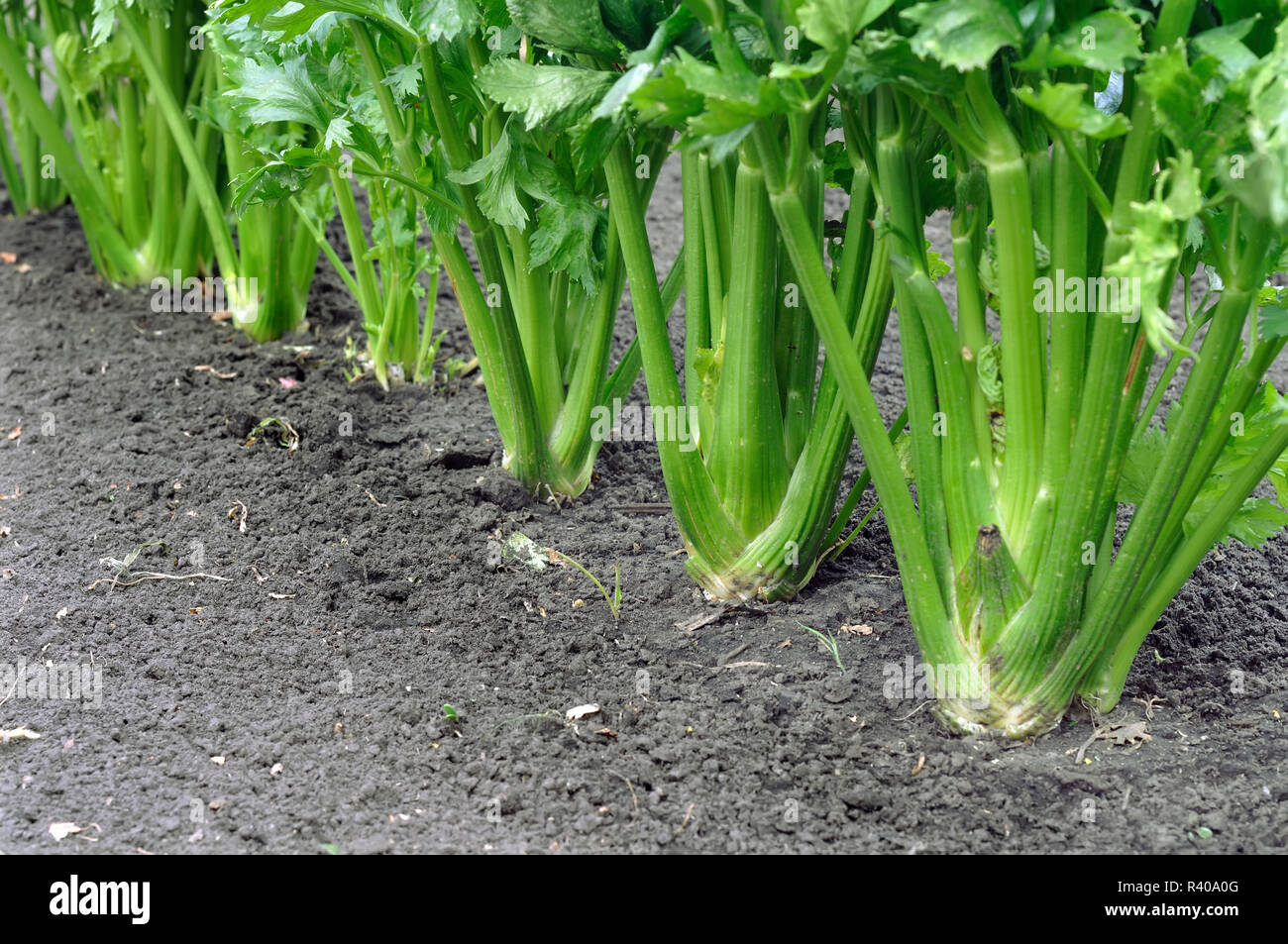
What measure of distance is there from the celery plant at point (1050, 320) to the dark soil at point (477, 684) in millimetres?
228

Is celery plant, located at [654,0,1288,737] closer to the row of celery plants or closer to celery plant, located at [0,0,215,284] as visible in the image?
the row of celery plants

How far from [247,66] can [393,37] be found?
0.49 metres

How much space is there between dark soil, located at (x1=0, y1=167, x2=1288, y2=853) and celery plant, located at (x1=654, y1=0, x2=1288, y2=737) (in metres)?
0.23

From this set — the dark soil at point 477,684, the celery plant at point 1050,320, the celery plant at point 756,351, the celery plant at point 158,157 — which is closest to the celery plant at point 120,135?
the celery plant at point 158,157

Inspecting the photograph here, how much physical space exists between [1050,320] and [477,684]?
131cm

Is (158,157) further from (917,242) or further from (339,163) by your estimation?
(917,242)

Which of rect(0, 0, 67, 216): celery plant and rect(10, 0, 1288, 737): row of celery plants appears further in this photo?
rect(0, 0, 67, 216): celery plant

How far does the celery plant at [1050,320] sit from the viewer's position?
1.55 meters

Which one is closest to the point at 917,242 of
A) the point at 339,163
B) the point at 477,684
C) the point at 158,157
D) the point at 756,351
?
the point at 756,351

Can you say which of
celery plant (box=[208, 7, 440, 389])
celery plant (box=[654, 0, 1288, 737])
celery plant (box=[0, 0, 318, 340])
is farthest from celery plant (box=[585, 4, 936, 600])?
celery plant (box=[0, 0, 318, 340])

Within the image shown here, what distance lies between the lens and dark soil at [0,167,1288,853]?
195 centimetres

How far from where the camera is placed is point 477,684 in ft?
7.63

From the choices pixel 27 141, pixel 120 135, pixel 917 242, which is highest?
pixel 27 141
